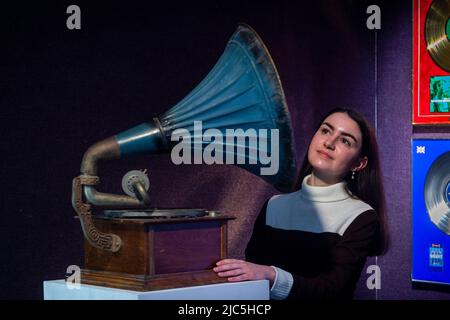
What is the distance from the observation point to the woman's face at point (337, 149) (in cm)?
308

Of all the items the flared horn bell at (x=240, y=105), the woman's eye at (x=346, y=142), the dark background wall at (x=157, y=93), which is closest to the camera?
the flared horn bell at (x=240, y=105)

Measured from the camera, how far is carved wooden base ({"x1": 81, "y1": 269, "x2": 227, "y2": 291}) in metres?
2.28

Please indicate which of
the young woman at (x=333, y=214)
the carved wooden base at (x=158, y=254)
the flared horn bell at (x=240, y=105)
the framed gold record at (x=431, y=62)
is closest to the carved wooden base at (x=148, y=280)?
the carved wooden base at (x=158, y=254)

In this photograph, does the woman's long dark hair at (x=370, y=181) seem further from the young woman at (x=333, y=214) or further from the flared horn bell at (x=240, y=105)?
the flared horn bell at (x=240, y=105)

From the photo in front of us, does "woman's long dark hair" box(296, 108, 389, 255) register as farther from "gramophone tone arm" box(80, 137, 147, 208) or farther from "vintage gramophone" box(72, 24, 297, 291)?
"gramophone tone arm" box(80, 137, 147, 208)

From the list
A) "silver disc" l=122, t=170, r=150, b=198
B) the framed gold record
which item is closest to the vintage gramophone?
"silver disc" l=122, t=170, r=150, b=198

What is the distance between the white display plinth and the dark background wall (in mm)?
420

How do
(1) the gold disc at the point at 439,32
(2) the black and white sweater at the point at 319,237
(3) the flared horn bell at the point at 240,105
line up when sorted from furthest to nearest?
(1) the gold disc at the point at 439,32
(2) the black and white sweater at the point at 319,237
(3) the flared horn bell at the point at 240,105

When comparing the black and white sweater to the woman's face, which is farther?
the woman's face

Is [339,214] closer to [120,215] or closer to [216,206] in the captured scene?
[216,206]

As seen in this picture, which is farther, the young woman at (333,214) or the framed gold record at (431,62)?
the framed gold record at (431,62)

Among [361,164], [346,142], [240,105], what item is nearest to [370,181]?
[361,164]

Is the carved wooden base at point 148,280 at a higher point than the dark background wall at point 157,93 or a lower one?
lower

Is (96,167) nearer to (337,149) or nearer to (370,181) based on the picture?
(337,149)
